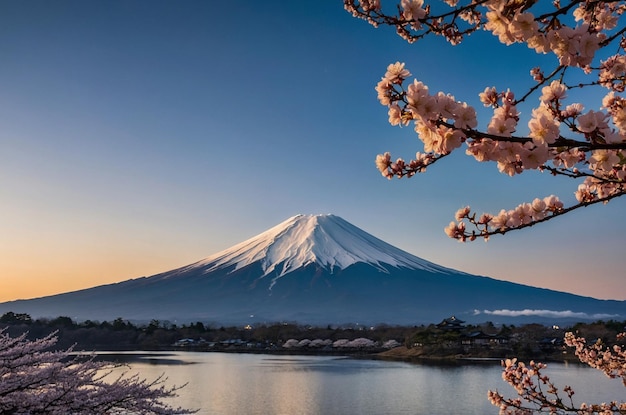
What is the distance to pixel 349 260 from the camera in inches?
5044

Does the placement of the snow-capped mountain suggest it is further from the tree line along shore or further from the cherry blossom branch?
the cherry blossom branch

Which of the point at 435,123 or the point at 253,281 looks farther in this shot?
the point at 253,281

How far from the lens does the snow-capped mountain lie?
110 meters

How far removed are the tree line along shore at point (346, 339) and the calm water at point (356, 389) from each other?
29.9 feet

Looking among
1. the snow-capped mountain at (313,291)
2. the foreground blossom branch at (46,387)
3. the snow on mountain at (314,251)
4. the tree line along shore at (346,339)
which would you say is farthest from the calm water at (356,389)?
the snow on mountain at (314,251)

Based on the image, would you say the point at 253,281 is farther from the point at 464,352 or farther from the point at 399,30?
the point at 399,30

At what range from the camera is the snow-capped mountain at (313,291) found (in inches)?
4311

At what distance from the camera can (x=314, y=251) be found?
411ft

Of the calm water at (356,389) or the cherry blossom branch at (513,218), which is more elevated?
the cherry blossom branch at (513,218)

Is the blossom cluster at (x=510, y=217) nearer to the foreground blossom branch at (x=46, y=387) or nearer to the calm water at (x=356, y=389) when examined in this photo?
the foreground blossom branch at (x=46, y=387)

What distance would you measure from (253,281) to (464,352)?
83.0m

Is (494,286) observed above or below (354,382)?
above

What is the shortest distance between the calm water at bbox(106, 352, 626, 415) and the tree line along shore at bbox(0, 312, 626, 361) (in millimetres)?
9101

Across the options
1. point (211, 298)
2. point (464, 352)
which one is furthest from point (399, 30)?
point (211, 298)
